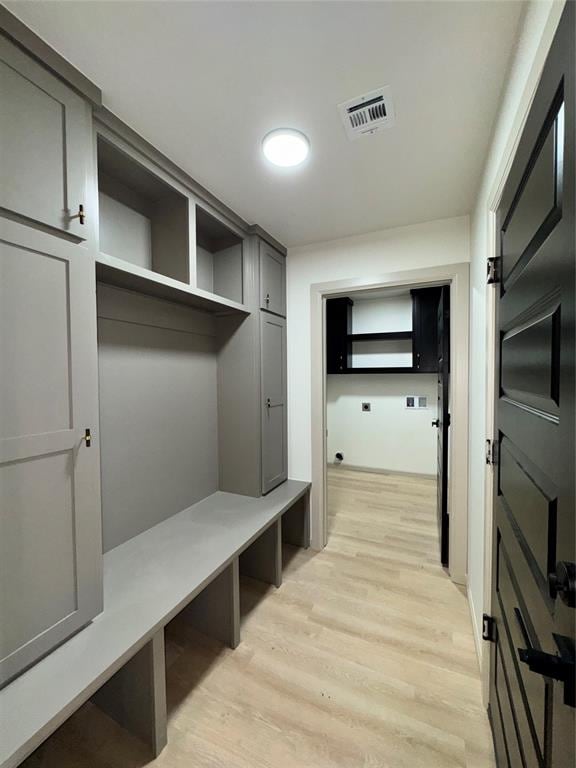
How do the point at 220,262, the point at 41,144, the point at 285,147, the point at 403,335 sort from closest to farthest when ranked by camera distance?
the point at 41,144 → the point at 285,147 → the point at 220,262 → the point at 403,335

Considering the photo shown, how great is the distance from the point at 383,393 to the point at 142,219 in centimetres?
360

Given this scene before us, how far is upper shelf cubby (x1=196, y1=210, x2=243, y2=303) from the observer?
2164mm

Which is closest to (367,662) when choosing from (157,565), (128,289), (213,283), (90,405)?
(157,565)

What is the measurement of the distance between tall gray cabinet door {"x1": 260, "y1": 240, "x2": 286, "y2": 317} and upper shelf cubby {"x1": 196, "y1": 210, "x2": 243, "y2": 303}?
0.55ft

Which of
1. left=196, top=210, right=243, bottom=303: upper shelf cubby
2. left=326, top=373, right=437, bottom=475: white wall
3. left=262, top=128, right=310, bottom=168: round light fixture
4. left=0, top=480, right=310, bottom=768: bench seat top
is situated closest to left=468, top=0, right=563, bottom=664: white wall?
left=262, top=128, right=310, bottom=168: round light fixture

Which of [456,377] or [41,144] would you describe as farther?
[456,377]

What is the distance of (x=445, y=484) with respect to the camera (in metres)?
2.33

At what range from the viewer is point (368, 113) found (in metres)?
1.25

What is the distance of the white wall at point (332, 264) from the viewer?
82.8 inches

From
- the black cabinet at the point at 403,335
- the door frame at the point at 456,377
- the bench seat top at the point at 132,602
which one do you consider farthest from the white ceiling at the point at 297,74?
the black cabinet at the point at 403,335

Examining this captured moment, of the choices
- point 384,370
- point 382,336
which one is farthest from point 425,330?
point 384,370

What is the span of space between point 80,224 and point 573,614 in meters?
1.65

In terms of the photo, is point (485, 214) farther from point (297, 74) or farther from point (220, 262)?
point (220, 262)

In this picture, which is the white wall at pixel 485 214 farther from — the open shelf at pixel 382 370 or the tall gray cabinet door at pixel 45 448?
the open shelf at pixel 382 370
